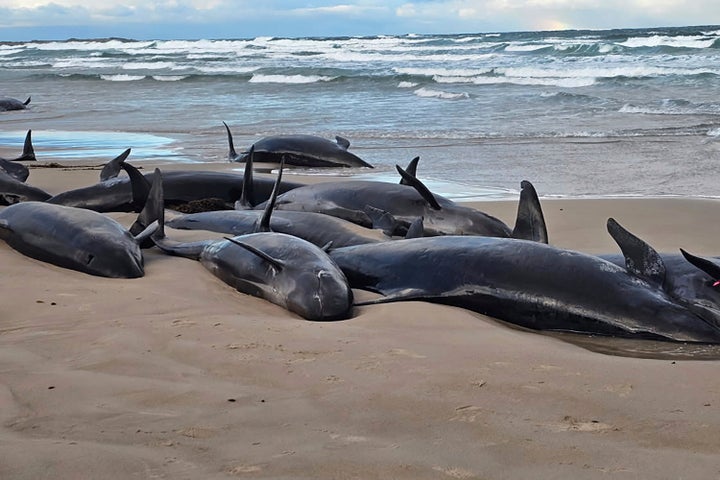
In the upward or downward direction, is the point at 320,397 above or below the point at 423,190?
below

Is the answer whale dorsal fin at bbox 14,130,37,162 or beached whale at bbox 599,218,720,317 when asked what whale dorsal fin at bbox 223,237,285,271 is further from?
whale dorsal fin at bbox 14,130,37,162

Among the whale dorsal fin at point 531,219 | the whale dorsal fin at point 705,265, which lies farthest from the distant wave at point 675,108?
the whale dorsal fin at point 705,265

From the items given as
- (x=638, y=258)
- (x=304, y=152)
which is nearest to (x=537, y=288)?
(x=638, y=258)

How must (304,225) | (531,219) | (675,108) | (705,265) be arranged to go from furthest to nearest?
(675,108), (304,225), (531,219), (705,265)

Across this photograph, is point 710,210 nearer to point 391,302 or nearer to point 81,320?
point 391,302

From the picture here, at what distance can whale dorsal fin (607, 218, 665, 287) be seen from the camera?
4746 mm

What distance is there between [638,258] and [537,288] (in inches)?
21.7

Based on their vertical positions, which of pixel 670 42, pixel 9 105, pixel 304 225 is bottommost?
pixel 9 105

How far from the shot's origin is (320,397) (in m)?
3.29

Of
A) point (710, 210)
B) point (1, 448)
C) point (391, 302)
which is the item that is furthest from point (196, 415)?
point (710, 210)

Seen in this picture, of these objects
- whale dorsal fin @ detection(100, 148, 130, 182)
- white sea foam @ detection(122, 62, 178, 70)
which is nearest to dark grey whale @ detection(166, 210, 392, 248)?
whale dorsal fin @ detection(100, 148, 130, 182)

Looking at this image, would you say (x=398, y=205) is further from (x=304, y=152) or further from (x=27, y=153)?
(x=27, y=153)

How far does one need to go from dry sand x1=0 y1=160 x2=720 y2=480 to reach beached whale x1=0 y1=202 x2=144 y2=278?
1.77 feet

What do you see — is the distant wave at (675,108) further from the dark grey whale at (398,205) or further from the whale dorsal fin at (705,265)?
the whale dorsal fin at (705,265)
